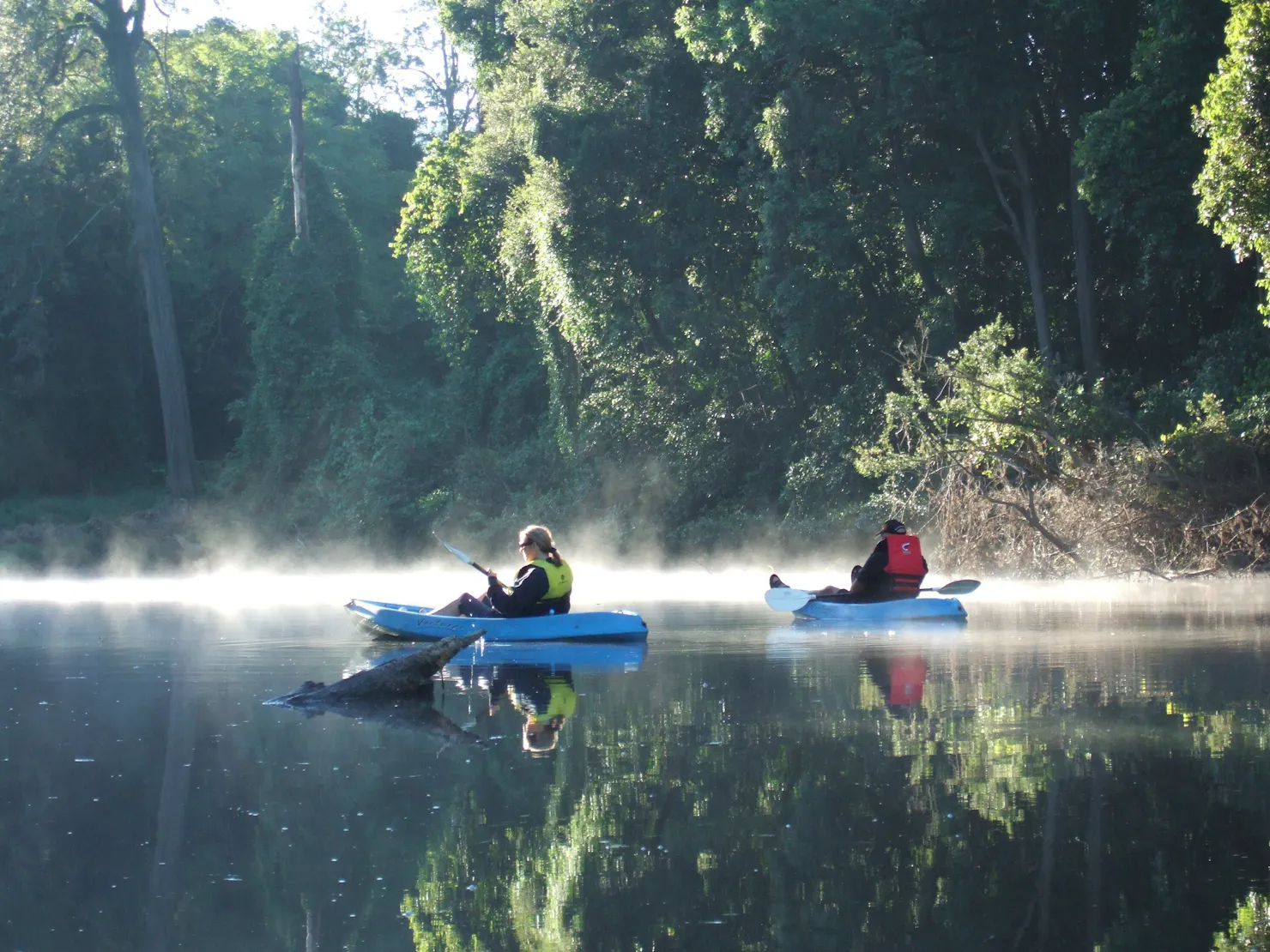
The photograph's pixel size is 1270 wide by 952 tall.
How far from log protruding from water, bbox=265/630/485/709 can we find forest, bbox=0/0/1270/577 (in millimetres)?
11802

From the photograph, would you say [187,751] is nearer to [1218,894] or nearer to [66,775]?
[66,775]

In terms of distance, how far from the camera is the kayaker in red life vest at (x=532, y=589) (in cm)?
1423

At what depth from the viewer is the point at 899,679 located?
10.9 meters

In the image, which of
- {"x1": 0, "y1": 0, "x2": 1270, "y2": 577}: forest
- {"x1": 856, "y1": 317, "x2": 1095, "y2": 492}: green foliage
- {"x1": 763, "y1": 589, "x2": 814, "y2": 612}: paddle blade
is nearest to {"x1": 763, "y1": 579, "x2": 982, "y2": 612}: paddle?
{"x1": 763, "y1": 589, "x2": 814, "y2": 612}: paddle blade

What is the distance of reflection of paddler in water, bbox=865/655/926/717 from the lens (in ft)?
31.3

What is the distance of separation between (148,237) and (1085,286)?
2308 centimetres

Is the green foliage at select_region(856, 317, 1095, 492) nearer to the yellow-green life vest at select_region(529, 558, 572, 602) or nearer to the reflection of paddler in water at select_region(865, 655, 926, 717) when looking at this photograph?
the yellow-green life vest at select_region(529, 558, 572, 602)

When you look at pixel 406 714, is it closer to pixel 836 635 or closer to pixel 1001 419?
pixel 836 635

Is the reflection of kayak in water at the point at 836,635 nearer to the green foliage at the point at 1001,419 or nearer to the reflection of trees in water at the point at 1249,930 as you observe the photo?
the green foliage at the point at 1001,419

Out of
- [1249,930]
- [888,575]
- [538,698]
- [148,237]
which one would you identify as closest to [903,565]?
[888,575]

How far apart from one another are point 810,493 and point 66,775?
2200cm

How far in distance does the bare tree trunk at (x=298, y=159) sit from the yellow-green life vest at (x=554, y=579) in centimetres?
2881

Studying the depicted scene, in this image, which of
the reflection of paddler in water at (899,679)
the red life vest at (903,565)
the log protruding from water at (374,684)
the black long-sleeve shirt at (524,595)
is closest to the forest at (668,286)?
the red life vest at (903,565)

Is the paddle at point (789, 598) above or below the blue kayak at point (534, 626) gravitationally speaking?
above
